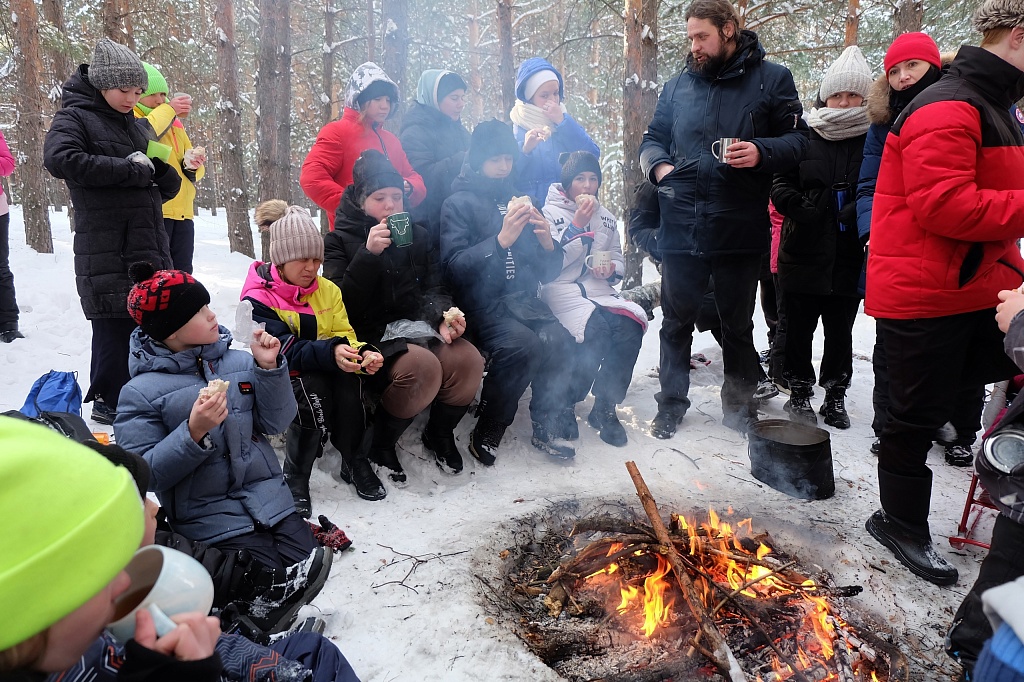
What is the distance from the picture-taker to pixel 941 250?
2967 mm

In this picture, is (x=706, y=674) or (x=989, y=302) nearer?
(x=706, y=674)

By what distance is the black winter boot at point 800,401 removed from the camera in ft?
16.8

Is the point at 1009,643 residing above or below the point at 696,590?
above

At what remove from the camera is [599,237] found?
16.7ft

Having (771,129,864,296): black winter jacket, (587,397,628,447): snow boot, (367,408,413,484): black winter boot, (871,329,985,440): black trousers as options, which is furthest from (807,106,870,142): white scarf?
(367,408,413,484): black winter boot

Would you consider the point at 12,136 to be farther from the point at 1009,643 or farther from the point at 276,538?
the point at 1009,643

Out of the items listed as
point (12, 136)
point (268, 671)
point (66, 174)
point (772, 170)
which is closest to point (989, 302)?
point (772, 170)

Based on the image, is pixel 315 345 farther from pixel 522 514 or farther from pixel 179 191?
pixel 179 191

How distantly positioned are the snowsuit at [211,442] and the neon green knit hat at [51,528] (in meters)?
1.43

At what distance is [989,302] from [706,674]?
2.09 metres

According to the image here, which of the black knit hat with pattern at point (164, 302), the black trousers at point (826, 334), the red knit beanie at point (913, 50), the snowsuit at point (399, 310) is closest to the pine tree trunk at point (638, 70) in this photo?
the black trousers at point (826, 334)

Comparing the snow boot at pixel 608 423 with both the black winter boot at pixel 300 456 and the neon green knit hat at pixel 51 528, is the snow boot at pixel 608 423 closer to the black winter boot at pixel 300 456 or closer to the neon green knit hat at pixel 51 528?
the black winter boot at pixel 300 456

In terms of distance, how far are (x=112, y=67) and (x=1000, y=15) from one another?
501 cm

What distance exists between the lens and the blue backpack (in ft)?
8.27
